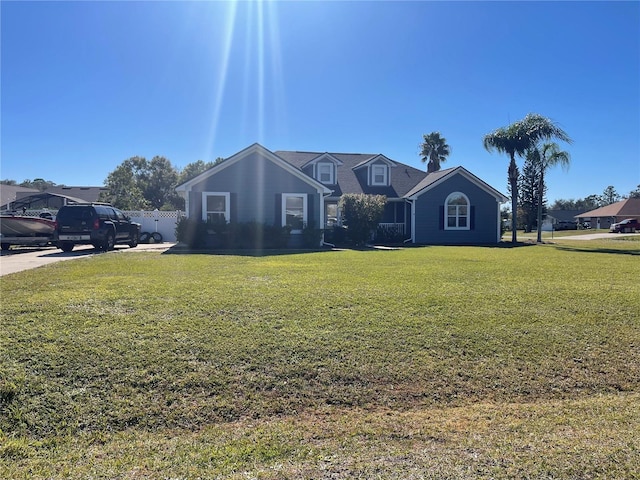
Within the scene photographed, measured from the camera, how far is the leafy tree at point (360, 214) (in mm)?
19984

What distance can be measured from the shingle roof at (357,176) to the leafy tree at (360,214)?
12.6 feet

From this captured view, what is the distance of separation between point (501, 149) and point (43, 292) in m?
25.3

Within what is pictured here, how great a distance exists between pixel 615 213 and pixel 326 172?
6336cm

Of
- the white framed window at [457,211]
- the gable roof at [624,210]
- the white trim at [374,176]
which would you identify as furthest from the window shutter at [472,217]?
the gable roof at [624,210]

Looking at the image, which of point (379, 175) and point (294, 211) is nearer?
point (294, 211)

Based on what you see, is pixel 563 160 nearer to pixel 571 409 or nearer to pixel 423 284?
pixel 423 284

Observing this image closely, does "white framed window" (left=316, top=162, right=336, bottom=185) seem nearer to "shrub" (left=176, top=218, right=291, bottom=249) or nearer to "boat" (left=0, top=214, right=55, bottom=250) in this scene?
"shrub" (left=176, top=218, right=291, bottom=249)

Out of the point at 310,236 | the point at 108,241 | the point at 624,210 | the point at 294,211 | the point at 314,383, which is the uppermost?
the point at 624,210

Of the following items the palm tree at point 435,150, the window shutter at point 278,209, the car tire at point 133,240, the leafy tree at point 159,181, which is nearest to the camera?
the car tire at point 133,240

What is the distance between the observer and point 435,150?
38.1 meters

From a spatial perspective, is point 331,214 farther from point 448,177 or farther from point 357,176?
point 448,177

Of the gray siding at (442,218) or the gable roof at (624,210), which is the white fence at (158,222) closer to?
the gray siding at (442,218)

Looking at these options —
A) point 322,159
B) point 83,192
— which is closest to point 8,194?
point 83,192

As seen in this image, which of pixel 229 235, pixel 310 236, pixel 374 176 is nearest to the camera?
pixel 229 235
